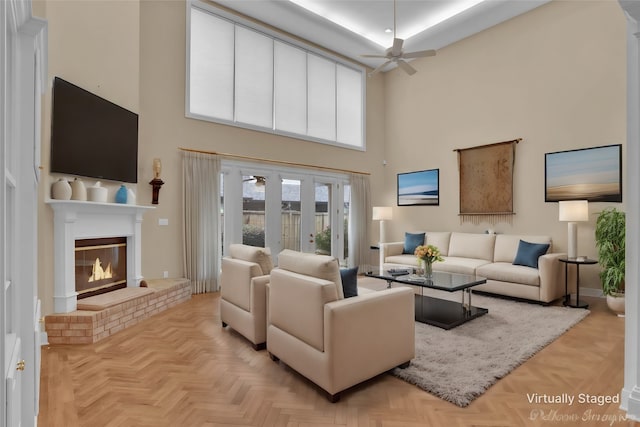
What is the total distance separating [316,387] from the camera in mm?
2482

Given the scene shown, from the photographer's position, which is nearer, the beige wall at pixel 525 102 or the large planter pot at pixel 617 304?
the large planter pot at pixel 617 304

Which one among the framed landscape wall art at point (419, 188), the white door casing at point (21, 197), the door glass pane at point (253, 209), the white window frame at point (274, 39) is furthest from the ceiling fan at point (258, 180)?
the white door casing at point (21, 197)

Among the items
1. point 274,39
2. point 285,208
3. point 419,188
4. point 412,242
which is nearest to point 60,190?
point 285,208

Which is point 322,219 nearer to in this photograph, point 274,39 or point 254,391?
point 274,39

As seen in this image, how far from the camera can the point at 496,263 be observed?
5434mm

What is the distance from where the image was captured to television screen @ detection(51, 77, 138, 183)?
12.0ft

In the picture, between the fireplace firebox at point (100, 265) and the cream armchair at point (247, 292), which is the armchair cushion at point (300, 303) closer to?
the cream armchair at point (247, 292)

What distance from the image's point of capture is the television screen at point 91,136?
145 inches

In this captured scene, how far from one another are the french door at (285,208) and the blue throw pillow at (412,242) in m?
1.51

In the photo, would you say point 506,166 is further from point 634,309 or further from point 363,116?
point 634,309

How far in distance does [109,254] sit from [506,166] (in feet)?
21.2

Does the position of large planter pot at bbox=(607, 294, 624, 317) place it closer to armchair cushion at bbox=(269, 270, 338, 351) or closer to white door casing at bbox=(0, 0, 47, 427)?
armchair cushion at bbox=(269, 270, 338, 351)

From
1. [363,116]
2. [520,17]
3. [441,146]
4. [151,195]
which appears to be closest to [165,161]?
[151,195]

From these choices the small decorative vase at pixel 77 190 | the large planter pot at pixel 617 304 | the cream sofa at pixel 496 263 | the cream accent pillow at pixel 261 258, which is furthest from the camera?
the cream sofa at pixel 496 263
